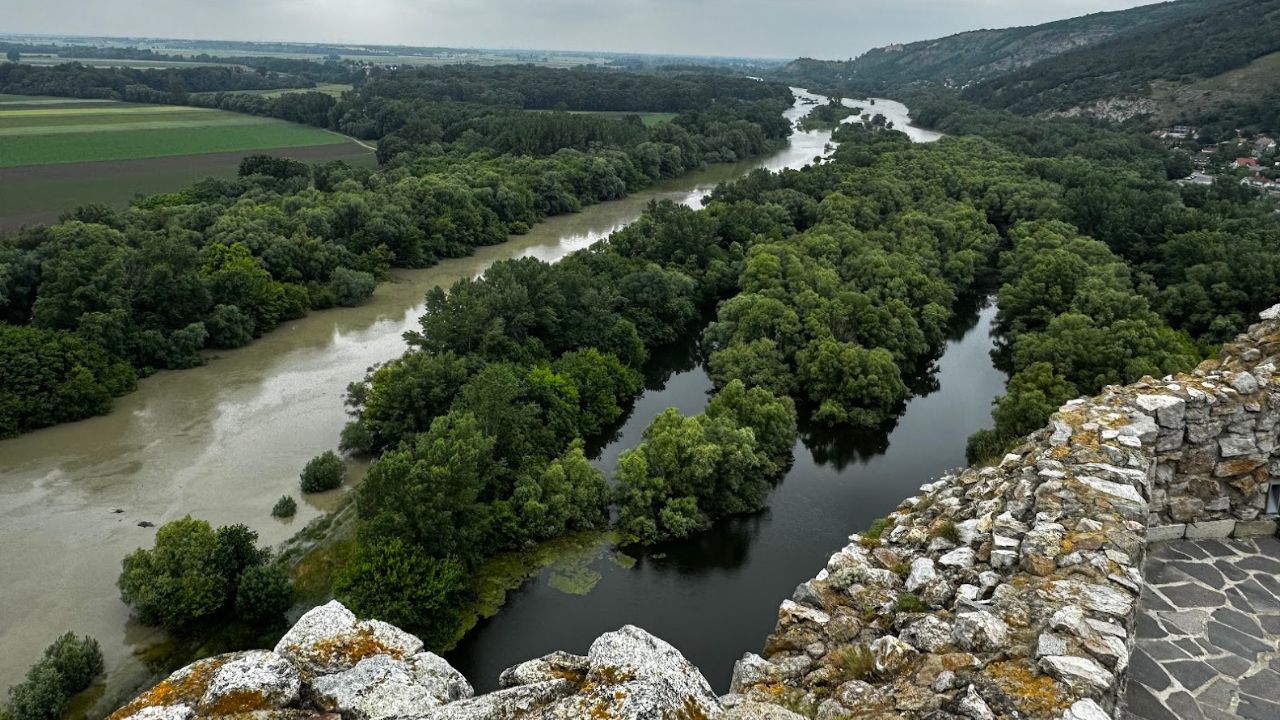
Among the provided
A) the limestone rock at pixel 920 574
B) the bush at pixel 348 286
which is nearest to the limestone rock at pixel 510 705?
the limestone rock at pixel 920 574

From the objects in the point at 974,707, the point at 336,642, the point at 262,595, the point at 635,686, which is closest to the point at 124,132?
the point at 262,595

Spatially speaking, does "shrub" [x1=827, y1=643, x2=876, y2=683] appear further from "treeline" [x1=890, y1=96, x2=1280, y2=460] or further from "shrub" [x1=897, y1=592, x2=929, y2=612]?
"treeline" [x1=890, y1=96, x2=1280, y2=460]

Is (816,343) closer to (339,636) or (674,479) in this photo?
(674,479)

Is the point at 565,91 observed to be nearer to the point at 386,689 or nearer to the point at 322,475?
the point at 322,475

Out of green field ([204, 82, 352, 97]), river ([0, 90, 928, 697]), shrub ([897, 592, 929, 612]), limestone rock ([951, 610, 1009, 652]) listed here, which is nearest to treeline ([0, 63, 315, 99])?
green field ([204, 82, 352, 97])

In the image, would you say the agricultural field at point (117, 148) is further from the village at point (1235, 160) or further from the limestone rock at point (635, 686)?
the village at point (1235, 160)

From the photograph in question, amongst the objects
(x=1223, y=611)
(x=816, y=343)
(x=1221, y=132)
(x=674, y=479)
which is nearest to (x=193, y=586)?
(x=674, y=479)
